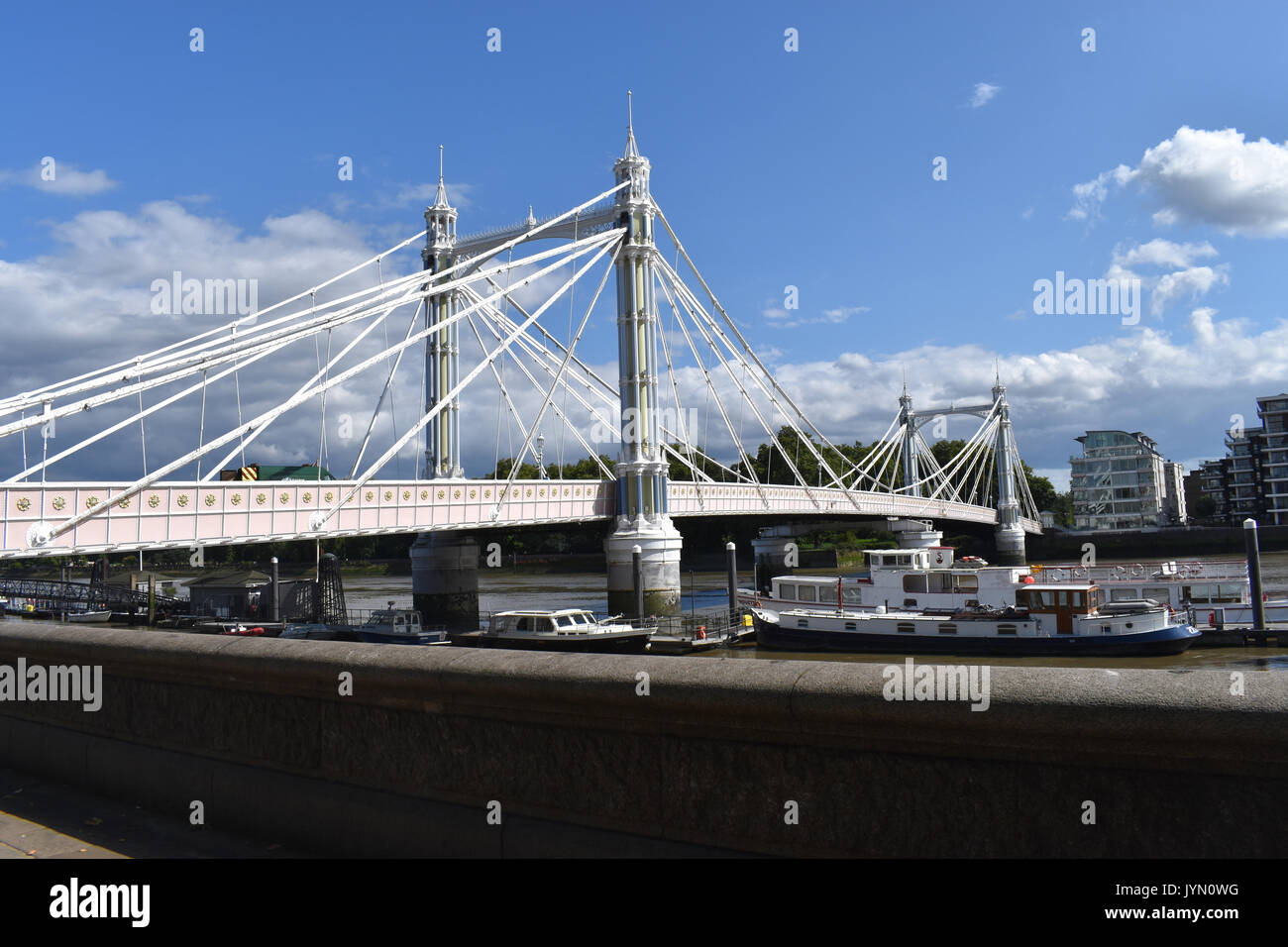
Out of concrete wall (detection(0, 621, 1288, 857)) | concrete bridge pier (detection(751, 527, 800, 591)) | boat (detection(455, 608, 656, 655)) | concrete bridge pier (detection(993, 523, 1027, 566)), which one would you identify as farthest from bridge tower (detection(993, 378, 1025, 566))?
concrete wall (detection(0, 621, 1288, 857))

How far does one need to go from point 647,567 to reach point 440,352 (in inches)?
542

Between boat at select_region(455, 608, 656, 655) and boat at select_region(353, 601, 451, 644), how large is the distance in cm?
133

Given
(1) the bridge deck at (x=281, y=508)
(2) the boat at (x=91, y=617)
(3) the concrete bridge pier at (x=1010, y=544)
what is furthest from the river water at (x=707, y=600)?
(2) the boat at (x=91, y=617)

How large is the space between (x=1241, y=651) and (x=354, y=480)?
79.5 ft

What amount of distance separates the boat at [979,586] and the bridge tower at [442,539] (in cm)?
1348

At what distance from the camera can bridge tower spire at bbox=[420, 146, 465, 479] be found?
3759 centimetres

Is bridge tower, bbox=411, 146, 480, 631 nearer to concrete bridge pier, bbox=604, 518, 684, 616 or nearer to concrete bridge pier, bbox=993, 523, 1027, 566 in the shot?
concrete bridge pier, bbox=604, 518, 684, 616

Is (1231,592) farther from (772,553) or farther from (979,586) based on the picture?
(772,553)

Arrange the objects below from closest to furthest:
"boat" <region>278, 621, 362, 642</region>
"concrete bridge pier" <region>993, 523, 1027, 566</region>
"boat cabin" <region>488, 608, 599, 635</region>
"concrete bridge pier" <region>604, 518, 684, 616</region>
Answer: "boat cabin" <region>488, 608, 599, 635</region> < "boat" <region>278, 621, 362, 642</region> < "concrete bridge pier" <region>604, 518, 684, 616</region> < "concrete bridge pier" <region>993, 523, 1027, 566</region>

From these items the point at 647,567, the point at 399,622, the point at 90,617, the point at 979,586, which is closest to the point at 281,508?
the point at 399,622

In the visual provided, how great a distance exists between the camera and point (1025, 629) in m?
24.3

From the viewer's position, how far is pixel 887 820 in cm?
275
